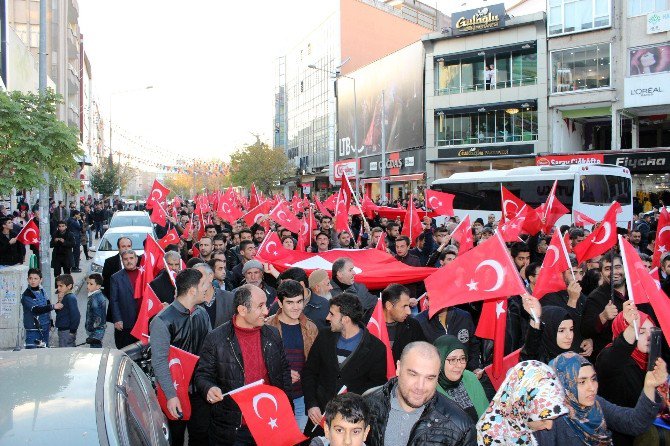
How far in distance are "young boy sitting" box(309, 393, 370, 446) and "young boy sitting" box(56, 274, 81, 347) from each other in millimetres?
5703

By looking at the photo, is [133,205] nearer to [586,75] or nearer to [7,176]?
[586,75]

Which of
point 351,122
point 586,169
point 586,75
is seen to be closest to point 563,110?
point 586,75

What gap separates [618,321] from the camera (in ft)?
17.8

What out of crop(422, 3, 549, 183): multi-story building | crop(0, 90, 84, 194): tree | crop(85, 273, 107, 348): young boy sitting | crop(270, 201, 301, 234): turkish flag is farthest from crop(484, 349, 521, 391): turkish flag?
crop(422, 3, 549, 183): multi-story building

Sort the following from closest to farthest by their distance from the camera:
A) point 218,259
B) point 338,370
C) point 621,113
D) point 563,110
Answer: point 338,370 → point 218,259 → point 621,113 → point 563,110

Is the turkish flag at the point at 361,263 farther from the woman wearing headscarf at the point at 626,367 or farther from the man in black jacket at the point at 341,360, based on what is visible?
the woman wearing headscarf at the point at 626,367

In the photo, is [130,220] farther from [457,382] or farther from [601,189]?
[457,382]

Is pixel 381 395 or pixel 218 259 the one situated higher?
pixel 218 259

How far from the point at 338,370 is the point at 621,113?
118 feet

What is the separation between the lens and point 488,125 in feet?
139

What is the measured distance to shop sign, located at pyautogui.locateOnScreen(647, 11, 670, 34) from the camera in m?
33.7

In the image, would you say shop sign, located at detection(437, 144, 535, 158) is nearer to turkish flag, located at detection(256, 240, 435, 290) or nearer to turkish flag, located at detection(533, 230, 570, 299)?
turkish flag, located at detection(256, 240, 435, 290)

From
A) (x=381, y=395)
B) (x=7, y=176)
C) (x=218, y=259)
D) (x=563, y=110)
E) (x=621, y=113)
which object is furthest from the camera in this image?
(x=563, y=110)

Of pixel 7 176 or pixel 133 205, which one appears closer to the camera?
pixel 7 176
